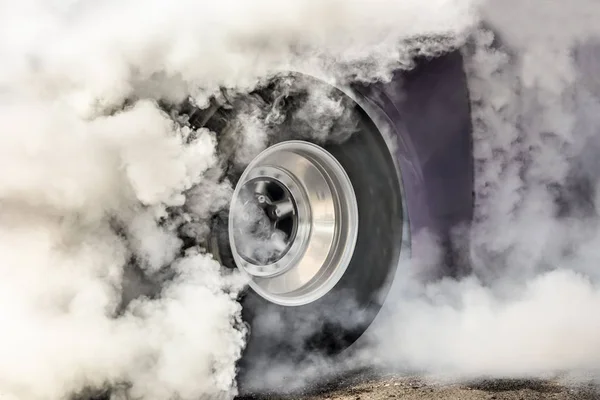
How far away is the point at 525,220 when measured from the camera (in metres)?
2.57

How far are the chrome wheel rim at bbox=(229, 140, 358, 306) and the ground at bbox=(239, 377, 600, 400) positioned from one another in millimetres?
346

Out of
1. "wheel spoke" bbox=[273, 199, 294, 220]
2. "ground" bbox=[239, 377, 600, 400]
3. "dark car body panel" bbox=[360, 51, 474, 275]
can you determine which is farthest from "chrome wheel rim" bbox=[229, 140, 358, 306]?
"ground" bbox=[239, 377, 600, 400]

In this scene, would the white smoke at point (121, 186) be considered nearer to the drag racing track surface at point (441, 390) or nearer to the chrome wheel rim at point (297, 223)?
the chrome wheel rim at point (297, 223)

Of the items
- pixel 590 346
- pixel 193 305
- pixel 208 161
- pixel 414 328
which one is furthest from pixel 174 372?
pixel 590 346

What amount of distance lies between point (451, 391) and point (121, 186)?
141cm

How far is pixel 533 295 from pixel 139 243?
5.11 ft

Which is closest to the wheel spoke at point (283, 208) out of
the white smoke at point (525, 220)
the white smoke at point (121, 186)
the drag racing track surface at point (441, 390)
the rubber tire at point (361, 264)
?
the rubber tire at point (361, 264)

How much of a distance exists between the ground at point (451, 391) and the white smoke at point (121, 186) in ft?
1.61

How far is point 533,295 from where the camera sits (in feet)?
8.53

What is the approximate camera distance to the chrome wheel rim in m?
2.27

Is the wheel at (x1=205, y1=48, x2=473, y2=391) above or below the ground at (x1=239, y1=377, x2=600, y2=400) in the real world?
above

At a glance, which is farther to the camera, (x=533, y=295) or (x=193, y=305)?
(x=533, y=295)

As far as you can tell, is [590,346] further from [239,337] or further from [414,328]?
[239,337]

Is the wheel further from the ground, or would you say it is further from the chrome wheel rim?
the ground
